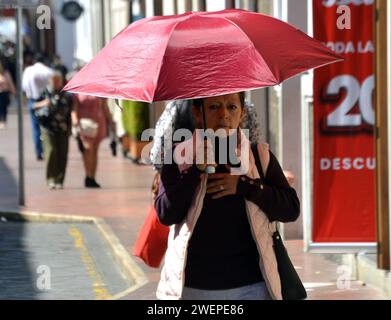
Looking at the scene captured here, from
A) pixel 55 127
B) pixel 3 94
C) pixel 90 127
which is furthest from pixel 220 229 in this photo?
pixel 3 94

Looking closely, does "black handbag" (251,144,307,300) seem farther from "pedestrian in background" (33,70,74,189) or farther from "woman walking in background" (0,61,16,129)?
"woman walking in background" (0,61,16,129)

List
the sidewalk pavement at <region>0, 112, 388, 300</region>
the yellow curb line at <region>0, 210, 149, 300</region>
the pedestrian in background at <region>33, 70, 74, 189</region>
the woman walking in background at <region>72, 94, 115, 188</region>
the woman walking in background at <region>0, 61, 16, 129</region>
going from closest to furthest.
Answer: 1. the sidewalk pavement at <region>0, 112, 388, 300</region>
2. the yellow curb line at <region>0, 210, 149, 300</region>
3. the pedestrian in background at <region>33, 70, 74, 189</region>
4. the woman walking in background at <region>72, 94, 115, 188</region>
5. the woman walking in background at <region>0, 61, 16, 129</region>

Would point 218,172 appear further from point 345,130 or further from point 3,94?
point 3,94

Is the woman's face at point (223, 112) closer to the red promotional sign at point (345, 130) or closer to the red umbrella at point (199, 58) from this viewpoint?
the red umbrella at point (199, 58)

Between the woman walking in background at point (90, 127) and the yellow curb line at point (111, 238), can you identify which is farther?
the woman walking in background at point (90, 127)

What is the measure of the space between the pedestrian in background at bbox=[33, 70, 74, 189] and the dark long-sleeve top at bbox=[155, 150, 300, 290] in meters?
13.7

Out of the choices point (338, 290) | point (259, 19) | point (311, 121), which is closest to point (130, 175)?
point (311, 121)

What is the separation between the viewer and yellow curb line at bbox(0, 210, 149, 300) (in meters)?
11.2

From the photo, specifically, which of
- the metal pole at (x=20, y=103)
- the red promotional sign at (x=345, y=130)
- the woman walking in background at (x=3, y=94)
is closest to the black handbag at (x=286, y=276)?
the red promotional sign at (x=345, y=130)

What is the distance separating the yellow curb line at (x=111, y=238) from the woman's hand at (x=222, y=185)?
14.8 ft

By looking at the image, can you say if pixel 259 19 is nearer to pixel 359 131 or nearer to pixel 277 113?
pixel 359 131

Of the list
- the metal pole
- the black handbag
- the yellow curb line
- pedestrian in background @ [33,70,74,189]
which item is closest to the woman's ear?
the black handbag

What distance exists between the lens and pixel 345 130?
10.7m

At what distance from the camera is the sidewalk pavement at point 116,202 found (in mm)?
10562
